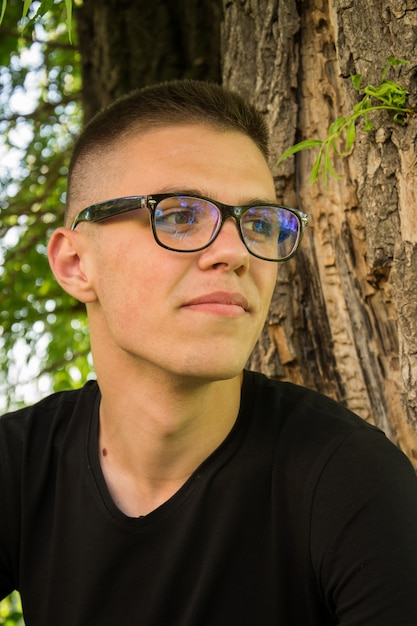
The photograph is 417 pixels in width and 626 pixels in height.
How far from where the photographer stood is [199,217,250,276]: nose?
1967 millimetres

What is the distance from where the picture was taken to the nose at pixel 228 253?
197 cm

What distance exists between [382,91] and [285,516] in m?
1.27

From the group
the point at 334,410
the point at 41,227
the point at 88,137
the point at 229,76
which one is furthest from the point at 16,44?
the point at 334,410

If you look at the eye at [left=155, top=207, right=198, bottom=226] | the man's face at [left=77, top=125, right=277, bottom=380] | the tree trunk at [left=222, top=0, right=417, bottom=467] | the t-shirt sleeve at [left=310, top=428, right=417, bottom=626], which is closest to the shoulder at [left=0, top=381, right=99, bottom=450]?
the man's face at [left=77, top=125, right=277, bottom=380]

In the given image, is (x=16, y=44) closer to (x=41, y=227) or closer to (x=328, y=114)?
(x=41, y=227)

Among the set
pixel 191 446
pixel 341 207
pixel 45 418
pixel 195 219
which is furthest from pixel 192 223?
pixel 45 418

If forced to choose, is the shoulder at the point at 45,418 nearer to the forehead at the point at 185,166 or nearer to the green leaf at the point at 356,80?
the forehead at the point at 185,166

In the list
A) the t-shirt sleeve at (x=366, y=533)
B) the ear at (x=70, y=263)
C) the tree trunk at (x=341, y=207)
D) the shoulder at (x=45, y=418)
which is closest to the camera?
the t-shirt sleeve at (x=366, y=533)

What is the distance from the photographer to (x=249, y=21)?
2.97 metres

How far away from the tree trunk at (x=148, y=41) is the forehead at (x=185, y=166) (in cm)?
180

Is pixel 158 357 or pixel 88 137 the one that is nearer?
pixel 158 357

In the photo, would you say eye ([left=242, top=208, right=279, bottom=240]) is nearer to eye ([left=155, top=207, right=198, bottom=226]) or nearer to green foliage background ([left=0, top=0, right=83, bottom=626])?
eye ([left=155, top=207, right=198, bottom=226])

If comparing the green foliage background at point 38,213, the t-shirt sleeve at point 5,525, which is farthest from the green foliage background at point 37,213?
the t-shirt sleeve at point 5,525

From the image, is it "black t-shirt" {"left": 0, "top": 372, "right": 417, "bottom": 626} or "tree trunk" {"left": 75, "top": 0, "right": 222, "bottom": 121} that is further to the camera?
"tree trunk" {"left": 75, "top": 0, "right": 222, "bottom": 121}
